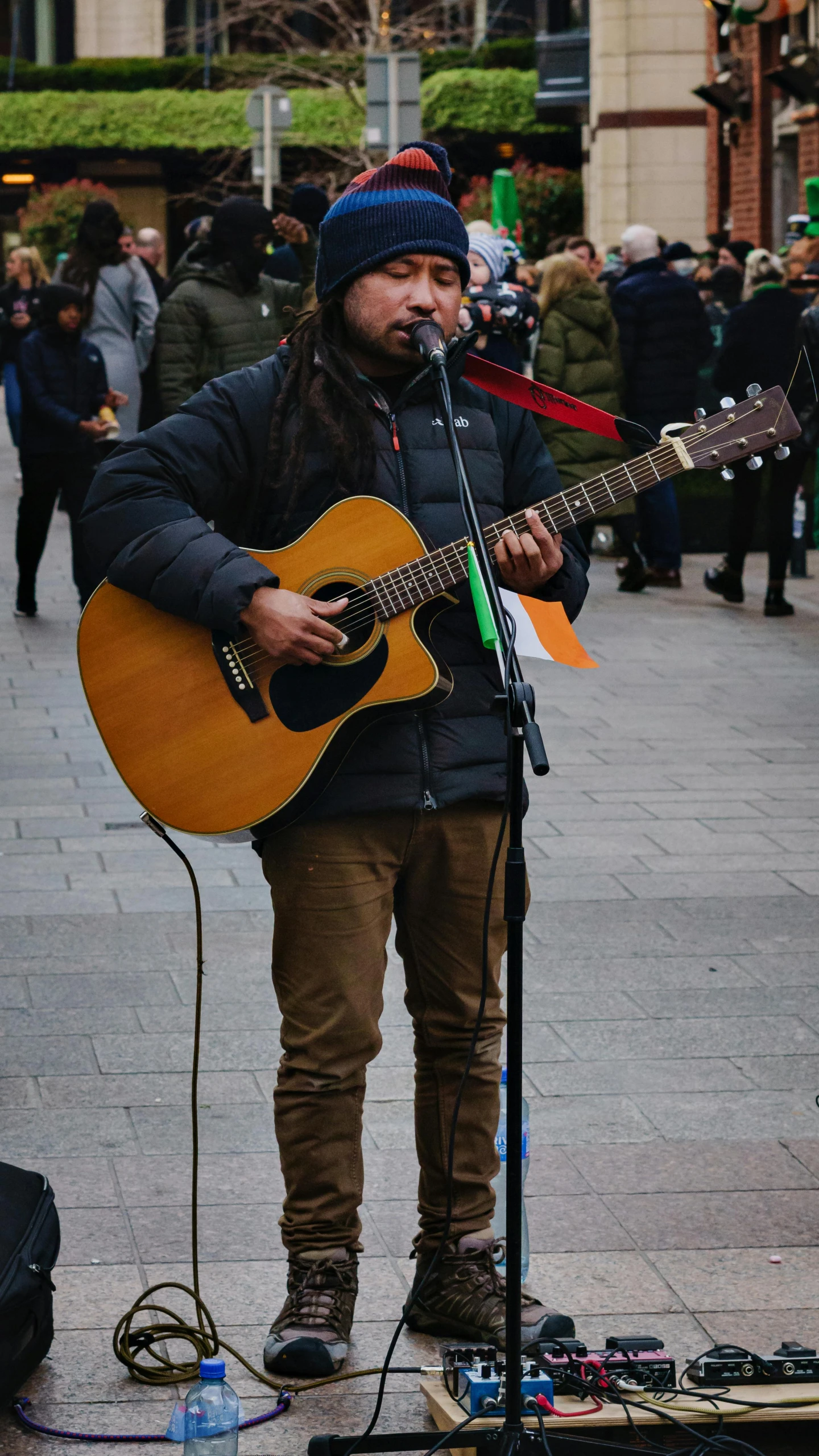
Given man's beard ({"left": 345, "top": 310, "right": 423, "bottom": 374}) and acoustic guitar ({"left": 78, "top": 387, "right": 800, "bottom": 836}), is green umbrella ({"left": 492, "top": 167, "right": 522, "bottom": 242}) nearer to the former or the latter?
man's beard ({"left": 345, "top": 310, "right": 423, "bottom": 374})

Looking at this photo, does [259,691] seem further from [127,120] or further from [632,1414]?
[127,120]

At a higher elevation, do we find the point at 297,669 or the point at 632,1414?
the point at 297,669

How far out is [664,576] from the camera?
13070 millimetres

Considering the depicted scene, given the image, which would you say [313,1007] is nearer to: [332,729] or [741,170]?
[332,729]

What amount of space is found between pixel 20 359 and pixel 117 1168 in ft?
24.3

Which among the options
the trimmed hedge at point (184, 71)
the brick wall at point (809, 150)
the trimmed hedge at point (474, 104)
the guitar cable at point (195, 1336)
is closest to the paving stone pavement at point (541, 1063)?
the guitar cable at point (195, 1336)

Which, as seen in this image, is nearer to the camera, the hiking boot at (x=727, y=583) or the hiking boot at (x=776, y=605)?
the hiking boot at (x=776, y=605)

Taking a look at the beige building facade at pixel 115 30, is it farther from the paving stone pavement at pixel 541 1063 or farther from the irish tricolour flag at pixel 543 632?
the irish tricolour flag at pixel 543 632

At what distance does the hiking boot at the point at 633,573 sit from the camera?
12609mm

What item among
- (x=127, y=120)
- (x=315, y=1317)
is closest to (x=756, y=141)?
(x=127, y=120)

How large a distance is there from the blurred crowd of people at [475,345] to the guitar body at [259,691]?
20.3 feet

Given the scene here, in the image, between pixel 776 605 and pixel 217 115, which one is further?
pixel 217 115

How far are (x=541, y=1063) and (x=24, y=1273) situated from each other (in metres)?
1.95

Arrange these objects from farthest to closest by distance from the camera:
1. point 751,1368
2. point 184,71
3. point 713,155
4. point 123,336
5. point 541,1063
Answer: point 184,71 < point 713,155 < point 123,336 < point 541,1063 < point 751,1368
